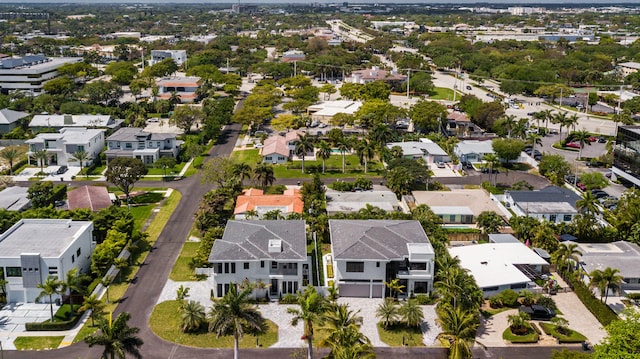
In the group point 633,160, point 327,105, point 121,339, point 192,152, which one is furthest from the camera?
point 327,105

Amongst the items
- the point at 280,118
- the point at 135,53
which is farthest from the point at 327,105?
the point at 135,53

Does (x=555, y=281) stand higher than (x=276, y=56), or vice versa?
(x=276, y=56)

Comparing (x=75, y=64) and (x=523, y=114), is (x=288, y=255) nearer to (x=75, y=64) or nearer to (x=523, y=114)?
(x=523, y=114)

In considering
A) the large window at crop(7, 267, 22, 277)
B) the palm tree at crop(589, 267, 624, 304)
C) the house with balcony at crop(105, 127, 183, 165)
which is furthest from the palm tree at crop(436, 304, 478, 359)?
the house with balcony at crop(105, 127, 183, 165)

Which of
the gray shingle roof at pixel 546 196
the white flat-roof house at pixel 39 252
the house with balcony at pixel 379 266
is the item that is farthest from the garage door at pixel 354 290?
the gray shingle roof at pixel 546 196

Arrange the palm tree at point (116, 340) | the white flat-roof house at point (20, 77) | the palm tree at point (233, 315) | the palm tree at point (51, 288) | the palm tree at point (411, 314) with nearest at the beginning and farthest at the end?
the palm tree at point (116, 340)
the palm tree at point (233, 315)
the palm tree at point (51, 288)
the palm tree at point (411, 314)
the white flat-roof house at point (20, 77)

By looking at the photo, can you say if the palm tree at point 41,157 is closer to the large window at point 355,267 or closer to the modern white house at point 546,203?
the large window at point 355,267
